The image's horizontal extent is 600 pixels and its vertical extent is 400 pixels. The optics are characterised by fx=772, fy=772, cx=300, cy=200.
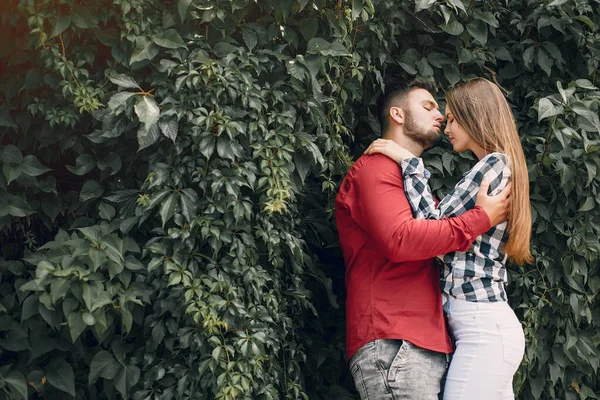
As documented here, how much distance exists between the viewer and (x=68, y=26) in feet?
9.18

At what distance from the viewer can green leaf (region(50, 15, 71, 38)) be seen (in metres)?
2.75

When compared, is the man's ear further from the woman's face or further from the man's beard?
the woman's face

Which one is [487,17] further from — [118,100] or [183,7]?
[118,100]

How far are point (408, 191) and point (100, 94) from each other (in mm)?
1197

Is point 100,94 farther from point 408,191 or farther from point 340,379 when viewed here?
point 340,379

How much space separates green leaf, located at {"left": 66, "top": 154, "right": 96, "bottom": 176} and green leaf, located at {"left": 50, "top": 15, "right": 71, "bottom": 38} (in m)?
0.47

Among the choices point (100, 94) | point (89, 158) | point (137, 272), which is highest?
point (100, 94)

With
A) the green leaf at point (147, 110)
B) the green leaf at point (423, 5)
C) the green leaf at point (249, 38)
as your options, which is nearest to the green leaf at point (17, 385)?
the green leaf at point (147, 110)

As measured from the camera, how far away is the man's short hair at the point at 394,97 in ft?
11.0

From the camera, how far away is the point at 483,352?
2.72 m

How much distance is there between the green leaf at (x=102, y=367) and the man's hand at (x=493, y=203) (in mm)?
1436

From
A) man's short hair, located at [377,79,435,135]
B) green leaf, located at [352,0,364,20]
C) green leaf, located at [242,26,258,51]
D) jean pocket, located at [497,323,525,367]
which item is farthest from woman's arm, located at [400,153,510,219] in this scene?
green leaf, located at [242,26,258,51]

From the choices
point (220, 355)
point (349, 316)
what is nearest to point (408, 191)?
point (349, 316)

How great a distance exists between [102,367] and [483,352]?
1350 millimetres
